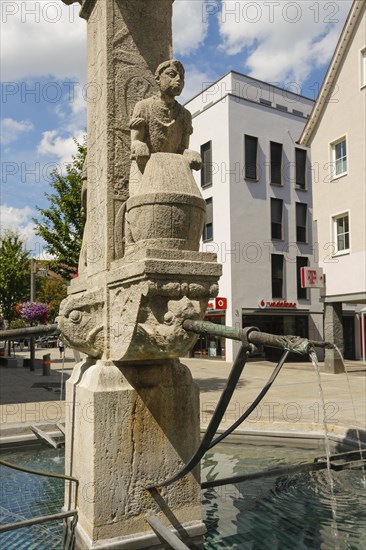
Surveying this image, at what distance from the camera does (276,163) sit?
97.8ft

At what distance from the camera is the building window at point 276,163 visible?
1162 inches

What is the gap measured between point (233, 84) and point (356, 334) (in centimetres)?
1575

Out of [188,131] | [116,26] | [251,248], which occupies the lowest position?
[188,131]

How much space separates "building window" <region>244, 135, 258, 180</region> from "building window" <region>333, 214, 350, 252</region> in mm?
8347

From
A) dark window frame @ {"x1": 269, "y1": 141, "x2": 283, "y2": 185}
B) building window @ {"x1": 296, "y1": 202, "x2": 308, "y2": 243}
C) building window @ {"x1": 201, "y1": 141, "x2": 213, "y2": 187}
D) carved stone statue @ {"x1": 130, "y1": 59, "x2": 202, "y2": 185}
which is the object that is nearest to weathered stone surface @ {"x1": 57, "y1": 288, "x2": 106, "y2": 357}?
carved stone statue @ {"x1": 130, "y1": 59, "x2": 202, "y2": 185}

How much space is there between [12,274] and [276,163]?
683 inches

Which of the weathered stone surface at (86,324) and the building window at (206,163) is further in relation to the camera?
the building window at (206,163)

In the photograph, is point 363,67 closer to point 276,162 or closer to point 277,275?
point 276,162

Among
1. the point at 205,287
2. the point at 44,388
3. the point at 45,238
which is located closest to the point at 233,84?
the point at 45,238

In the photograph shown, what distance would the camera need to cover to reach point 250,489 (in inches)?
197

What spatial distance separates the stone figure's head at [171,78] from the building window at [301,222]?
27.5 meters

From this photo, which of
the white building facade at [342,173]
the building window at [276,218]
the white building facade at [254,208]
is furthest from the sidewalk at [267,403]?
the building window at [276,218]

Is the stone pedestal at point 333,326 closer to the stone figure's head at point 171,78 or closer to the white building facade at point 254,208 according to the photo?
the white building facade at point 254,208

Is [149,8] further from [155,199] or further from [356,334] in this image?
[356,334]
